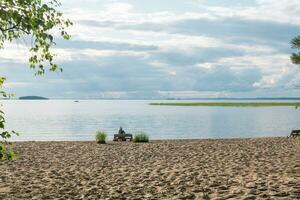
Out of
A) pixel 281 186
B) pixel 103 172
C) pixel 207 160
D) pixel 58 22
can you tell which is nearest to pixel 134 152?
pixel 207 160

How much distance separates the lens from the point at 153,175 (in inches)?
574

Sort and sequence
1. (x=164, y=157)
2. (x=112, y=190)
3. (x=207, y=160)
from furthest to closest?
(x=164, y=157), (x=207, y=160), (x=112, y=190)

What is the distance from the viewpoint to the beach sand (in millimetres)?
11617

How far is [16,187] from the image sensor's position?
43.0 feet

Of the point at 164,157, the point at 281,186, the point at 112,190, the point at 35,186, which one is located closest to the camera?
the point at 281,186

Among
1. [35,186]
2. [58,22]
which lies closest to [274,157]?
[35,186]

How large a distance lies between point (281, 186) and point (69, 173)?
759cm

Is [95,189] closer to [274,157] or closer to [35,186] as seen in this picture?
[35,186]

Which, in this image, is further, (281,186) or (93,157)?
(93,157)

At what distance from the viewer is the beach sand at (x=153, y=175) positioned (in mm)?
11617

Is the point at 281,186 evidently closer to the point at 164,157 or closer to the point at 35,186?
the point at 35,186

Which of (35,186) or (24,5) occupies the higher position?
(24,5)

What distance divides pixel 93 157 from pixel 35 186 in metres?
7.41

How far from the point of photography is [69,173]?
A: 616 inches
